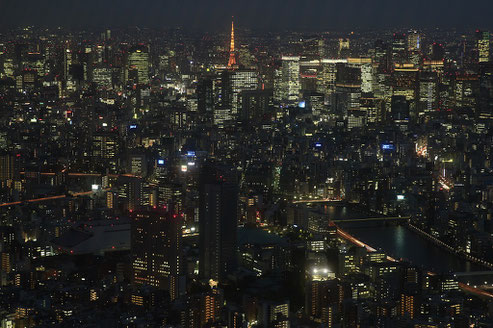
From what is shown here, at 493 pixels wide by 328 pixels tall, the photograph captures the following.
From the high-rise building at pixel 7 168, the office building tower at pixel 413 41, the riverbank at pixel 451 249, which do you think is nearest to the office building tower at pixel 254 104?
the office building tower at pixel 413 41

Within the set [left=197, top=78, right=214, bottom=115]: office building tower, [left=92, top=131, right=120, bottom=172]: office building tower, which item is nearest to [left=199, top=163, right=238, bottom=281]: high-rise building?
[left=92, top=131, right=120, bottom=172]: office building tower

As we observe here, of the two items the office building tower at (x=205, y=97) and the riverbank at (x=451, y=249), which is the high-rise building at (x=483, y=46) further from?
the riverbank at (x=451, y=249)

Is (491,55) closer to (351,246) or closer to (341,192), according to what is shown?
(341,192)

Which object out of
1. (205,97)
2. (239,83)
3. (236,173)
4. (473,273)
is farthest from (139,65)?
(473,273)

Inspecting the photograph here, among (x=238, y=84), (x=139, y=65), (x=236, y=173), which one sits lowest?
(x=236, y=173)

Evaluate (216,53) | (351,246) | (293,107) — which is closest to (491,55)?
(293,107)

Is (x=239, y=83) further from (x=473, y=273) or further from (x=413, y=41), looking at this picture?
(x=473, y=273)
